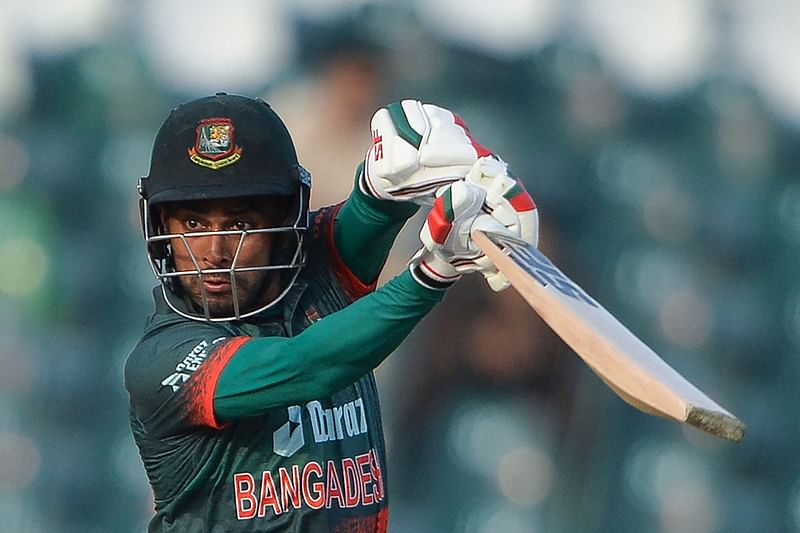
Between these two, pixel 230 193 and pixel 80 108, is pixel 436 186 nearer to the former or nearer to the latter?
pixel 230 193

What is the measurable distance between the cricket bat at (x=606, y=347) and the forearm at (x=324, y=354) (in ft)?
0.39

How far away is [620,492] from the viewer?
3615mm

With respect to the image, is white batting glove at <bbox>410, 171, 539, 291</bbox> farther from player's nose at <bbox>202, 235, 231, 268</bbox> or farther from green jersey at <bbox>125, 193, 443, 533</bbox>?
player's nose at <bbox>202, 235, 231, 268</bbox>

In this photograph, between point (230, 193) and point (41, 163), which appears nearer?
point (230, 193)

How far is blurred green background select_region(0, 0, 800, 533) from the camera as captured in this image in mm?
3520

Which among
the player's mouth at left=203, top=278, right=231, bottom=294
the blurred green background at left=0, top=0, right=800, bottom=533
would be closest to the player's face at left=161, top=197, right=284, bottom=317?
the player's mouth at left=203, top=278, right=231, bottom=294

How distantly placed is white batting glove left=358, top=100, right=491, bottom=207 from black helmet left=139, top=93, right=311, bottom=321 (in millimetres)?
157

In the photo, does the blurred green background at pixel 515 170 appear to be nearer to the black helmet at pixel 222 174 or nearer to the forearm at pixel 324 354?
the black helmet at pixel 222 174

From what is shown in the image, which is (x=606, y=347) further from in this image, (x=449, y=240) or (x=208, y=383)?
(x=208, y=383)

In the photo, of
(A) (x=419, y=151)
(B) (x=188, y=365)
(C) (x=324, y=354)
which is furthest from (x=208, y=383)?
(A) (x=419, y=151)

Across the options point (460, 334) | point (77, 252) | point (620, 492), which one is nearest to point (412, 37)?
point (460, 334)

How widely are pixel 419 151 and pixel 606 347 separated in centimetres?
44

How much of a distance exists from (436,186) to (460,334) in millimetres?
1349

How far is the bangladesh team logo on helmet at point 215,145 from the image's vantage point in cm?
233
